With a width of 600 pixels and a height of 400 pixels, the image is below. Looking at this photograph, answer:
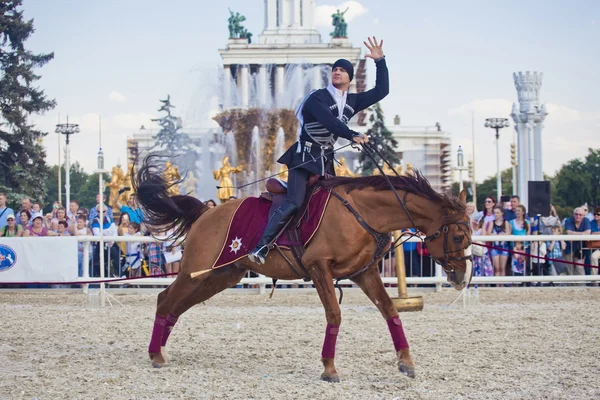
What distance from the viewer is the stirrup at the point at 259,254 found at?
25.5 feet

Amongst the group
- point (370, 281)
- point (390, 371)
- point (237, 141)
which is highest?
point (237, 141)

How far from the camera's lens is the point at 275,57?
104m

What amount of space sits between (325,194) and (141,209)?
2571 mm

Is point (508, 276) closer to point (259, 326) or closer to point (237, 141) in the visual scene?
point (259, 326)

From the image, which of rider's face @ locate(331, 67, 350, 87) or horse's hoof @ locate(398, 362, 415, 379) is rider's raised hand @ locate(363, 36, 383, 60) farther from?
horse's hoof @ locate(398, 362, 415, 379)

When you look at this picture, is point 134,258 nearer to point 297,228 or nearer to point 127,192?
point 297,228

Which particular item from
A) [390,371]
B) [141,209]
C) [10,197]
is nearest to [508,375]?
[390,371]

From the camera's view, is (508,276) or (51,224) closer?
(508,276)

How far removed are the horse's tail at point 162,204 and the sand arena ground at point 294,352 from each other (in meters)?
1.44

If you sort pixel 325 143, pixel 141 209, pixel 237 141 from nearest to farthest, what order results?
pixel 325 143 < pixel 141 209 < pixel 237 141

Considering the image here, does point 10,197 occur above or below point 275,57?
below

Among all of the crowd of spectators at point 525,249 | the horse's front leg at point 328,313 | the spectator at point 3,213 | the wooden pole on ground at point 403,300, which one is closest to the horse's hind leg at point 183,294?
the horse's front leg at point 328,313

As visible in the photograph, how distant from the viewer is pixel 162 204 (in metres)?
9.00

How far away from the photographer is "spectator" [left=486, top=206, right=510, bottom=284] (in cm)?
1572
